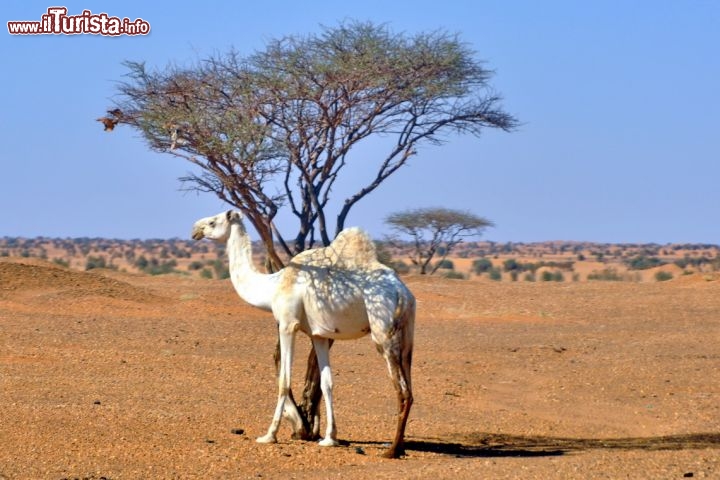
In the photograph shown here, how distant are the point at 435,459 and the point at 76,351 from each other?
8.65 m

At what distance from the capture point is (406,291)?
44.5ft

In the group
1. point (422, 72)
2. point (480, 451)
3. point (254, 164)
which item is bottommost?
point (480, 451)

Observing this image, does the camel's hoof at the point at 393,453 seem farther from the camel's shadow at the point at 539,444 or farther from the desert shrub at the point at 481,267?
the desert shrub at the point at 481,267

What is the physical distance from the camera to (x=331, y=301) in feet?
44.8

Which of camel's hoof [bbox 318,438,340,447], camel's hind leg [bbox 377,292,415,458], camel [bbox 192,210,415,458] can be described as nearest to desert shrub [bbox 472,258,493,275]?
camel [bbox 192,210,415,458]

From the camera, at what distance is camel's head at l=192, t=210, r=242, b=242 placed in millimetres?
14438

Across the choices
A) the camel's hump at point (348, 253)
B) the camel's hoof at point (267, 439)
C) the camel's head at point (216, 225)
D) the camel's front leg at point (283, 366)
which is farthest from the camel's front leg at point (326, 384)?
the camel's head at point (216, 225)

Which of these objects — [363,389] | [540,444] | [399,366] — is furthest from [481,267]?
[399,366]

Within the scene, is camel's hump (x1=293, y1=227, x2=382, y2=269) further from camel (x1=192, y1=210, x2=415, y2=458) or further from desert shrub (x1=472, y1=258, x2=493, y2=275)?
desert shrub (x1=472, y1=258, x2=493, y2=275)

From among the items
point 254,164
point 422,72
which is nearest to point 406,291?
point 254,164

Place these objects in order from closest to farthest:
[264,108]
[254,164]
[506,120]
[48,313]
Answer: [254,164], [264,108], [506,120], [48,313]

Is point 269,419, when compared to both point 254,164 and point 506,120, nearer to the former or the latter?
point 254,164

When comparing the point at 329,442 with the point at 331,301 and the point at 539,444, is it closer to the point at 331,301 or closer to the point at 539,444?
the point at 331,301

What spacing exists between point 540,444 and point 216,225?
4.61m
